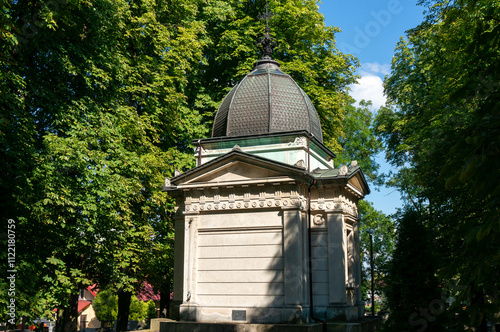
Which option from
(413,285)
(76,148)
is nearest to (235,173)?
(76,148)

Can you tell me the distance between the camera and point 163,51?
76.8 ft

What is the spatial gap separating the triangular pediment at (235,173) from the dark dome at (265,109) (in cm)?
219

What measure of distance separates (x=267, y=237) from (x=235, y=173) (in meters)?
2.33

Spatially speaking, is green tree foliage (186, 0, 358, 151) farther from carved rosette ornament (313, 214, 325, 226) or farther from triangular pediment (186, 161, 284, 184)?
carved rosette ornament (313, 214, 325, 226)

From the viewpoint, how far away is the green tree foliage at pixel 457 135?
564 centimetres

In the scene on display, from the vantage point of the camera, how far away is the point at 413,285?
46.3 ft

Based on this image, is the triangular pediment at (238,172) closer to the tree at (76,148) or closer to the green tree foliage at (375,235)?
the tree at (76,148)

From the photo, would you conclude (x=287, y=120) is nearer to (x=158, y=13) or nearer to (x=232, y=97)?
(x=232, y=97)

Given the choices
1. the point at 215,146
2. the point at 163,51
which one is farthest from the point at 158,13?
the point at 215,146

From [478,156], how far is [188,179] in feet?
38.0

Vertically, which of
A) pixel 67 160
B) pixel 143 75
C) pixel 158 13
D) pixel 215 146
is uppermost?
pixel 158 13

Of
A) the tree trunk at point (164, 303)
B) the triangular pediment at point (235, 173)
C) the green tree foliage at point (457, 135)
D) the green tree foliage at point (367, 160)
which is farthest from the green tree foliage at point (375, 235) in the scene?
the triangular pediment at point (235, 173)

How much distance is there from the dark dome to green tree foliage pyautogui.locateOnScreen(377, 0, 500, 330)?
→ 4702 mm

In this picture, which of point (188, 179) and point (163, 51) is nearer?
point (188, 179)
